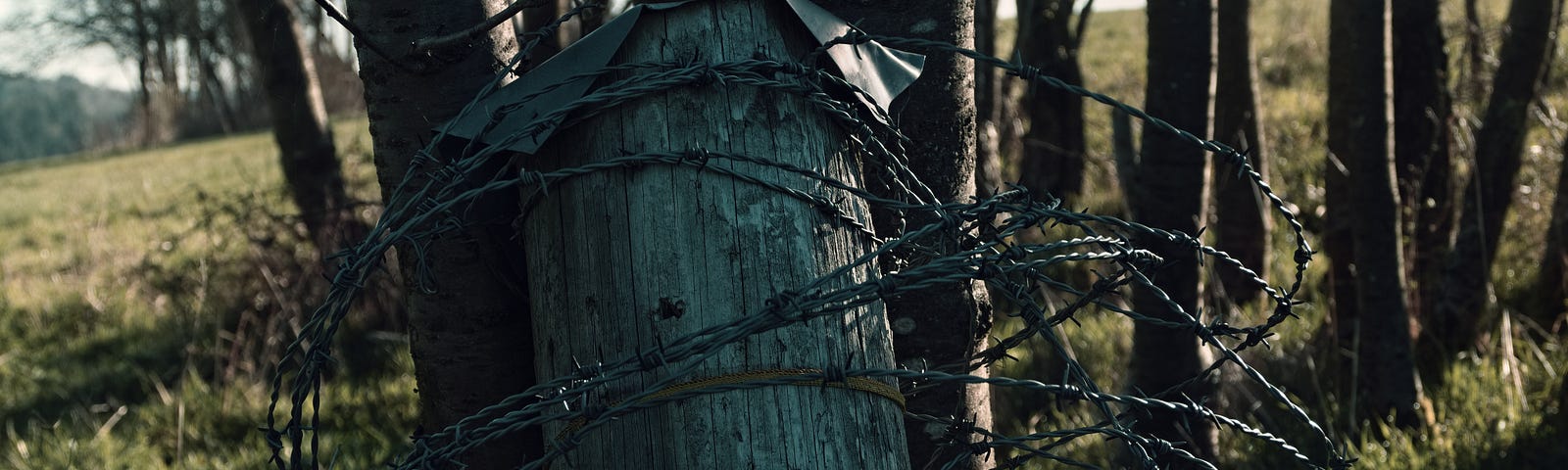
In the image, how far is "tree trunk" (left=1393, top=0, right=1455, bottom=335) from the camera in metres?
3.90

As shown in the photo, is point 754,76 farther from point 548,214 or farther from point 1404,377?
point 1404,377

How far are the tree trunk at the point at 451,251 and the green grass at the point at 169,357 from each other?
0.46m

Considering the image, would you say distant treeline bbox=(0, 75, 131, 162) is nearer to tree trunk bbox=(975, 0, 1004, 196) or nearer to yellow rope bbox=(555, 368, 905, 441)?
tree trunk bbox=(975, 0, 1004, 196)

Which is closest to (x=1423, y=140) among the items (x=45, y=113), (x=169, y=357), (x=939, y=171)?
(x=939, y=171)

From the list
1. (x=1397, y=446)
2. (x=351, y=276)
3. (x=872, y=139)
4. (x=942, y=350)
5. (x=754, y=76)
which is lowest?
(x=1397, y=446)

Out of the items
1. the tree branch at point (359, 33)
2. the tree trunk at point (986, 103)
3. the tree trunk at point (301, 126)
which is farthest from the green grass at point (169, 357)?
the tree trunk at point (986, 103)

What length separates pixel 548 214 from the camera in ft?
5.49

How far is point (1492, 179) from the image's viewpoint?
12.9ft

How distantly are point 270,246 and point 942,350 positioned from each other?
4.58 m

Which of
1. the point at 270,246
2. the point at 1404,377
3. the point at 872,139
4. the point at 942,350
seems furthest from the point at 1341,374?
the point at 270,246

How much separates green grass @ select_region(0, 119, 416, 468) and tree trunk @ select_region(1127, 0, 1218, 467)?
90.3 inches

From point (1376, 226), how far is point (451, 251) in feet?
9.19

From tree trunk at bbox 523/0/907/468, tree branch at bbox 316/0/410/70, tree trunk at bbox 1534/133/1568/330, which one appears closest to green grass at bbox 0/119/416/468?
tree branch at bbox 316/0/410/70

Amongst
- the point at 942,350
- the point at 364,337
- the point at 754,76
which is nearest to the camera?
the point at 754,76
